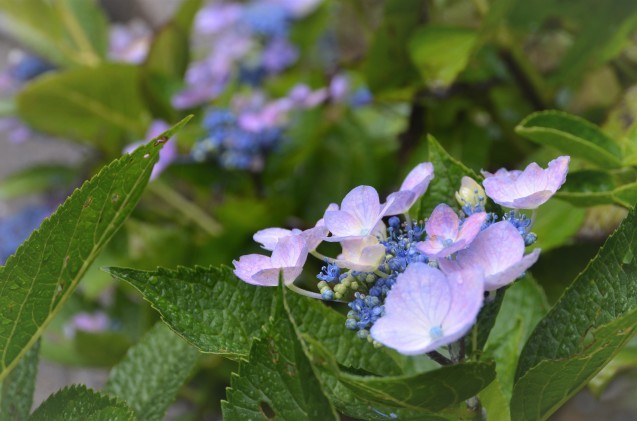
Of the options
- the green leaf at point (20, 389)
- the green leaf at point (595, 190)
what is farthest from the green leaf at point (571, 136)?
the green leaf at point (20, 389)

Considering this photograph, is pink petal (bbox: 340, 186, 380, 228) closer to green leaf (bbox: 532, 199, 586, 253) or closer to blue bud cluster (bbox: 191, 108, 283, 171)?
green leaf (bbox: 532, 199, 586, 253)

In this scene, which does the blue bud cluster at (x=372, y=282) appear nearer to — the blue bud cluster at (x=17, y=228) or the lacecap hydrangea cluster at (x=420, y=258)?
the lacecap hydrangea cluster at (x=420, y=258)

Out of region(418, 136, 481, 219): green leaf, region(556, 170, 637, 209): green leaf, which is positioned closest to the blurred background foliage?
region(556, 170, 637, 209): green leaf

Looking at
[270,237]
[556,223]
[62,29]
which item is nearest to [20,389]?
[270,237]

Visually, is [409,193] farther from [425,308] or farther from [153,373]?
[153,373]

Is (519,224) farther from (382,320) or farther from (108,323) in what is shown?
(108,323)

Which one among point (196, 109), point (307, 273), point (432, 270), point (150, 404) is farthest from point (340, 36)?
point (432, 270)
